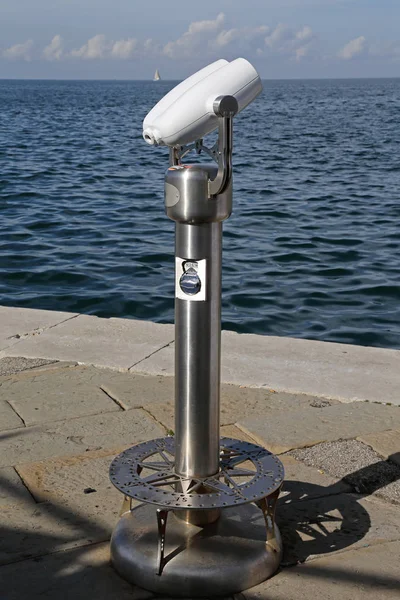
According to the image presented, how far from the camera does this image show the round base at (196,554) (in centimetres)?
255

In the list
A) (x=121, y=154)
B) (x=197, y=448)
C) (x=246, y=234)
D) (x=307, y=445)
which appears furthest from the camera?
(x=121, y=154)

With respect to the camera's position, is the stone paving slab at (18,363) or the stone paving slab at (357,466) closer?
the stone paving slab at (357,466)

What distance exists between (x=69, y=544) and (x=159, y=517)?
0.42 m

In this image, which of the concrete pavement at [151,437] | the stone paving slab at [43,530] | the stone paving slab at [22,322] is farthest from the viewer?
the stone paving slab at [22,322]

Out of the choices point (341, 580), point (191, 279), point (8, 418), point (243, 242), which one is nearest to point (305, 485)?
point (341, 580)

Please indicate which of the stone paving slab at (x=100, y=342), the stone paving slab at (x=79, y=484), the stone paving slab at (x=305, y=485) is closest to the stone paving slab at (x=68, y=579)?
the stone paving slab at (x=79, y=484)

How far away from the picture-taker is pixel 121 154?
77.0 feet

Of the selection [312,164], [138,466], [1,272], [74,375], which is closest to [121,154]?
[312,164]

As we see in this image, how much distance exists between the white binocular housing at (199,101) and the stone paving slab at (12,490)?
1.41 metres

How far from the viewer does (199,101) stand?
2.55m

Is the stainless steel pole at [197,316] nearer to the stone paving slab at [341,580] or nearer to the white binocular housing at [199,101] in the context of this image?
the white binocular housing at [199,101]

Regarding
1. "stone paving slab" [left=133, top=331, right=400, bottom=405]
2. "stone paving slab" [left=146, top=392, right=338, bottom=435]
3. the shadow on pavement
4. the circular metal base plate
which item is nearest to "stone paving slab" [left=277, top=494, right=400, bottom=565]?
the shadow on pavement

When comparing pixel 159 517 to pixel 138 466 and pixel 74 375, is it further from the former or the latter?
pixel 74 375

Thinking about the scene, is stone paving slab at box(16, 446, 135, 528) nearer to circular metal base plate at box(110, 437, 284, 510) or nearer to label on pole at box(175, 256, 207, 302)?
circular metal base plate at box(110, 437, 284, 510)
